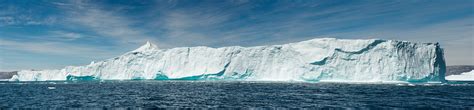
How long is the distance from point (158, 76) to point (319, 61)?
36611 millimetres

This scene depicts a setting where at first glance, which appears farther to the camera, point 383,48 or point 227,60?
point 227,60

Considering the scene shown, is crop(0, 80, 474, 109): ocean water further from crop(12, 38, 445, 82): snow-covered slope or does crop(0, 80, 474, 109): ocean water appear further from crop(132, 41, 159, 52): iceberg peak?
crop(132, 41, 159, 52): iceberg peak

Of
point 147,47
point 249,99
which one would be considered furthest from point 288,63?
point 249,99

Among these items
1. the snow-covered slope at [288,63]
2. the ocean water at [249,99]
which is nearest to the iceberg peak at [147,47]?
the snow-covered slope at [288,63]

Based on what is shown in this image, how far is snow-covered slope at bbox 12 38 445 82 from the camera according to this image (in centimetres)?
6056

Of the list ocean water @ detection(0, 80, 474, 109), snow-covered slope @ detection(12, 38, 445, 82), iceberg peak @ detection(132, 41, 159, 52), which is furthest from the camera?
iceberg peak @ detection(132, 41, 159, 52)

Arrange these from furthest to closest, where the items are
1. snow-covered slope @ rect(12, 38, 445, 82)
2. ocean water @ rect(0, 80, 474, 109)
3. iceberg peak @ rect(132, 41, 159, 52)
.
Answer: iceberg peak @ rect(132, 41, 159, 52)
snow-covered slope @ rect(12, 38, 445, 82)
ocean water @ rect(0, 80, 474, 109)

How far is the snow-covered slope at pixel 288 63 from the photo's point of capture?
60562 mm

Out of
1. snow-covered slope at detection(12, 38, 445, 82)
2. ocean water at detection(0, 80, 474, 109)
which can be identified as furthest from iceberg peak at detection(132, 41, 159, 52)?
ocean water at detection(0, 80, 474, 109)

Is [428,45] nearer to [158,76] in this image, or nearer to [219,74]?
[219,74]

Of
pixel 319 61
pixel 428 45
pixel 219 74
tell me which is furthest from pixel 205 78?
pixel 428 45

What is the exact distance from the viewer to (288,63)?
69812 millimetres

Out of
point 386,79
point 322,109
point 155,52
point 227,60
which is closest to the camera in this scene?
point 322,109

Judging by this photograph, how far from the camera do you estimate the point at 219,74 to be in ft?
247
